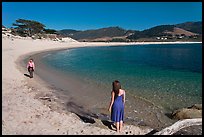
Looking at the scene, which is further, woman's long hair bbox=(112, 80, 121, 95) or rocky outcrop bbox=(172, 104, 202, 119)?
rocky outcrop bbox=(172, 104, 202, 119)

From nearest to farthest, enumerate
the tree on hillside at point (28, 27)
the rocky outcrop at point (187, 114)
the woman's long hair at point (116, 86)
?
the woman's long hair at point (116, 86), the rocky outcrop at point (187, 114), the tree on hillside at point (28, 27)

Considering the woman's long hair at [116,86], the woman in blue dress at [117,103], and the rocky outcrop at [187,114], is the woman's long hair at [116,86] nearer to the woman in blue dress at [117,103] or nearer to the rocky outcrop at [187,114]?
the woman in blue dress at [117,103]

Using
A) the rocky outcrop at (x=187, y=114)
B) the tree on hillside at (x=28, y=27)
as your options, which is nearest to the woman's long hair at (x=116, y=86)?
the rocky outcrop at (x=187, y=114)

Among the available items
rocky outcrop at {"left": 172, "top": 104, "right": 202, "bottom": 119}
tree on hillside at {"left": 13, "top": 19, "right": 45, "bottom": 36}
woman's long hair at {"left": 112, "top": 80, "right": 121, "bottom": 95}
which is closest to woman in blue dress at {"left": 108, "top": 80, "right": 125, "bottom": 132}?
woman's long hair at {"left": 112, "top": 80, "right": 121, "bottom": 95}

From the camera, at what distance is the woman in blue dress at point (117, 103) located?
797 centimetres

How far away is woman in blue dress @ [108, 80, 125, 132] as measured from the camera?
26.1ft

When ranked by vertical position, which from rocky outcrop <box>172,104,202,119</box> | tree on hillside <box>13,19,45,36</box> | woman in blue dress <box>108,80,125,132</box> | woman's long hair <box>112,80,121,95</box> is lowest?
rocky outcrop <box>172,104,202,119</box>

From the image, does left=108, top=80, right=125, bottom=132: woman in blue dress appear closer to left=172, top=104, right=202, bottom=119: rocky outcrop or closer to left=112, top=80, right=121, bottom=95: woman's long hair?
left=112, top=80, right=121, bottom=95: woman's long hair

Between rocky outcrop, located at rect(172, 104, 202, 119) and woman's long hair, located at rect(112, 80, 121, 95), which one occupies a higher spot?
woman's long hair, located at rect(112, 80, 121, 95)

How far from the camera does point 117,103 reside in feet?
26.5

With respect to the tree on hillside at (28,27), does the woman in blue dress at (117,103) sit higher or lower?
lower

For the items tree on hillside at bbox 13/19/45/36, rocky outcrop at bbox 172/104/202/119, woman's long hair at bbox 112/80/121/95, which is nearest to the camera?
woman's long hair at bbox 112/80/121/95

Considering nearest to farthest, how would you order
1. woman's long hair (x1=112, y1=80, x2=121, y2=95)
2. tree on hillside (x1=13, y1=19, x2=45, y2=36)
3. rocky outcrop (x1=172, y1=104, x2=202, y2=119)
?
1. woman's long hair (x1=112, y1=80, x2=121, y2=95)
2. rocky outcrop (x1=172, y1=104, x2=202, y2=119)
3. tree on hillside (x1=13, y1=19, x2=45, y2=36)

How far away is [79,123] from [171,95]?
7824 millimetres
